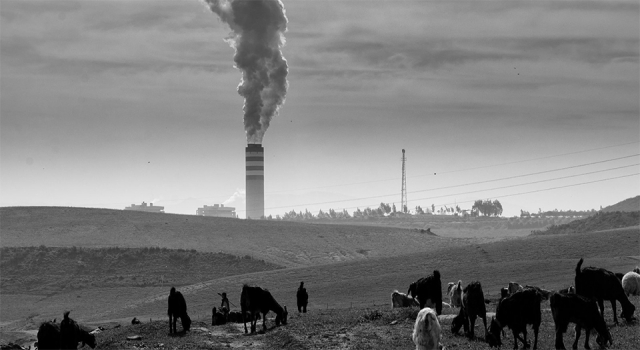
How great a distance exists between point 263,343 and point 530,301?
9549 millimetres

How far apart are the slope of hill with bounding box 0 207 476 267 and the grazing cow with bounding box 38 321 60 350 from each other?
82734mm

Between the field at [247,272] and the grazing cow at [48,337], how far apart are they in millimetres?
3991

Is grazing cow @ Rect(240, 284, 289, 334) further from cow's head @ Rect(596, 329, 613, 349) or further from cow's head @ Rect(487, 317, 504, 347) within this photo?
cow's head @ Rect(596, 329, 613, 349)

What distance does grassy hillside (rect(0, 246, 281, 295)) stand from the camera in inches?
3620

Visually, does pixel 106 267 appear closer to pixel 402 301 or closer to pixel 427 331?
pixel 402 301

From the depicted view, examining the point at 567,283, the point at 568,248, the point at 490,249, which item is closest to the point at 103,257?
the point at 490,249

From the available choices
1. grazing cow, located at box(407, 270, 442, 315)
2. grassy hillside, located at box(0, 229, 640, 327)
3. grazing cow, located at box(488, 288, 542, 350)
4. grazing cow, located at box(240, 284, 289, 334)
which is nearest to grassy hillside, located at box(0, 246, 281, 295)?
grassy hillside, located at box(0, 229, 640, 327)

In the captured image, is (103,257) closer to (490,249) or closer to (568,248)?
(490,249)

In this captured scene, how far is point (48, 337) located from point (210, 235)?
10870cm

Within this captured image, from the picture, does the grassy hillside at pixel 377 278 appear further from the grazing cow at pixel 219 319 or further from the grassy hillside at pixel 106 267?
the grazing cow at pixel 219 319

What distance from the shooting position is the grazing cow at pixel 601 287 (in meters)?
27.1

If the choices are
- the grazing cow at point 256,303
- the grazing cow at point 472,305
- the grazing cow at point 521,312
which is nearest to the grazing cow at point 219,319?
the grazing cow at point 256,303

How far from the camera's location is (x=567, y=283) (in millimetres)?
59688

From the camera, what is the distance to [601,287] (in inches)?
1069
